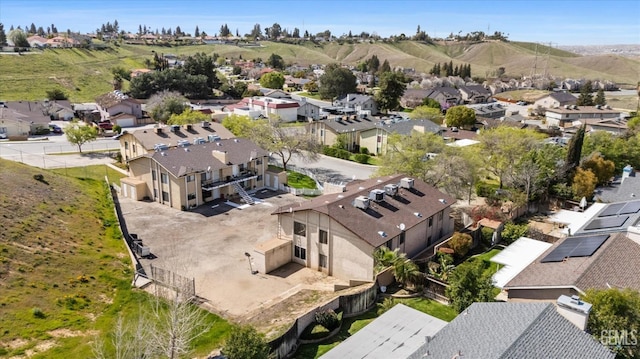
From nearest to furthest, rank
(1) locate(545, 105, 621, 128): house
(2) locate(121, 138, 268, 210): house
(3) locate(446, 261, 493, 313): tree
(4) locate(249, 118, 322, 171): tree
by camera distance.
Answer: (3) locate(446, 261, 493, 313): tree
(2) locate(121, 138, 268, 210): house
(4) locate(249, 118, 322, 171): tree
(1) locate(545, 105, 621, 128): house

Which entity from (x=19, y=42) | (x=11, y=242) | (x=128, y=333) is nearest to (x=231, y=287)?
(x=128, y=333)

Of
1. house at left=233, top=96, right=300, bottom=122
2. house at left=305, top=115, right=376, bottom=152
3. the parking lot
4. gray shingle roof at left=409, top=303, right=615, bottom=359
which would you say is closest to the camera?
gray shingle roof at left=409, top=303, right=615, bottom=359

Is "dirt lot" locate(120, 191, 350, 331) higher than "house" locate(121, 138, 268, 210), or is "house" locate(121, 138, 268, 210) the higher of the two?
"house" locate(121, 138, 268, 210)

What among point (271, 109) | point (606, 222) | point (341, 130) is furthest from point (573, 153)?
point (271, 109)

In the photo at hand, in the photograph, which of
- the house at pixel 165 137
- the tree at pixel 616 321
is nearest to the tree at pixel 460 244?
the tree at pixel 616 321

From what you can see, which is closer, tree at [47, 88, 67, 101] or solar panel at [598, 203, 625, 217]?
solar panel at [598, 203, 625, 217]

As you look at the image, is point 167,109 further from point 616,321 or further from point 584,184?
point 616,321

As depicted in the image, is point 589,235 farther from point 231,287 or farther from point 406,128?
point 406,128

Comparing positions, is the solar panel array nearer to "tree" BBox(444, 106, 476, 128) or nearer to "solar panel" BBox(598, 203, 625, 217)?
"solar panel" BBox(598, 203, 625, 217)

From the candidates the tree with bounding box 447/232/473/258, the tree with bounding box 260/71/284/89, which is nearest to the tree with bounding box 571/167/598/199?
the tree with bounding box 447/232/473/258
